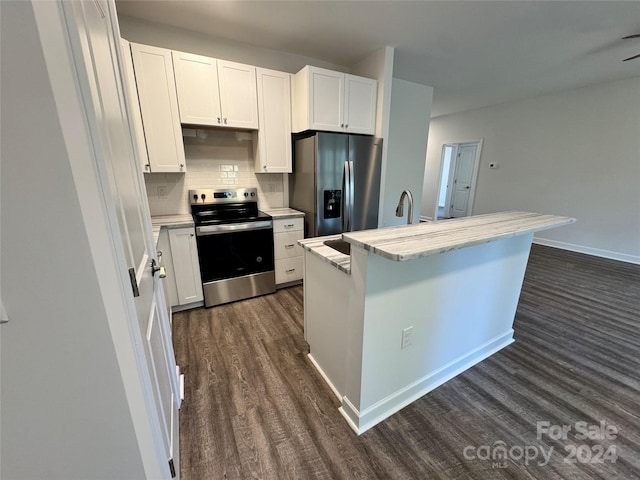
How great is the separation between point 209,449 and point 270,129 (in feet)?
8.99

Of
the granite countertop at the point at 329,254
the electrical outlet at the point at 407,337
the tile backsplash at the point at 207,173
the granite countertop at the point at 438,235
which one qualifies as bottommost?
the electrical outlet at the point at 407,337

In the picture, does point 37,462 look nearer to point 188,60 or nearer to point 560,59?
point 188,60

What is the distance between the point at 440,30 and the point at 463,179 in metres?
4.69

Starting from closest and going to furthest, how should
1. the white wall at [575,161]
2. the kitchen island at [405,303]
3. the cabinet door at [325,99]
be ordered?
1. the kitchen island at [405,303]
2. the cabinet door at [325,99]
3. the white wall at [575,161]

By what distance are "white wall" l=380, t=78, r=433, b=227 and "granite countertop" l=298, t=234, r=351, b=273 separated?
233 centimetres

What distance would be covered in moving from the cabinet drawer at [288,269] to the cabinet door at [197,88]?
5.30 feet

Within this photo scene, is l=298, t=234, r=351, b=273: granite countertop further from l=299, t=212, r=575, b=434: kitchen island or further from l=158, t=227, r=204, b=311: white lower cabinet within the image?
l=158, t=227, r=204, b=311: white lower cabinet

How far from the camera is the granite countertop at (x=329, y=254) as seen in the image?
Result: 1359 millimetres

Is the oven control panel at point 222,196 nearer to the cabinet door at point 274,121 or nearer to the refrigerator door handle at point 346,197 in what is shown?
the cabinet door at point 274,121

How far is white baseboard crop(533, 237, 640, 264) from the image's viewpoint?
4.07 metres

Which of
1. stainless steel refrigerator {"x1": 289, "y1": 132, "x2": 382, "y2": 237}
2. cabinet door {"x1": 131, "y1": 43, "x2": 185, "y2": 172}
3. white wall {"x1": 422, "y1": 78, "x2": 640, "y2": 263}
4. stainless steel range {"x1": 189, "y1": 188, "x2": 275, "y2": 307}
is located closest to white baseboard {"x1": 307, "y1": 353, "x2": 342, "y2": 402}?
stainless steel range {"x1": 189, "y1": 188, "x2": 275, "y2": 307}

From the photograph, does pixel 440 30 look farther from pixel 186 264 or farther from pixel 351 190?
pixel 186 264

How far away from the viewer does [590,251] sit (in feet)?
14.5

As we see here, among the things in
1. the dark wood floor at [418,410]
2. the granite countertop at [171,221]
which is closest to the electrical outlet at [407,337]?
the dark wood floor at [418,410]
